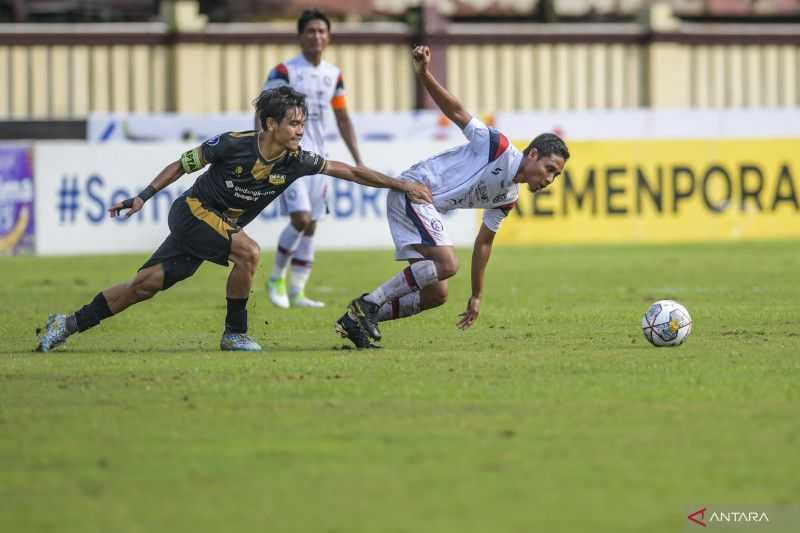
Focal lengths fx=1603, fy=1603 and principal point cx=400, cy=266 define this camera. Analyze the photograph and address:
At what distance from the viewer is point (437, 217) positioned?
981 centimetres

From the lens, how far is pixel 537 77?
39.1m

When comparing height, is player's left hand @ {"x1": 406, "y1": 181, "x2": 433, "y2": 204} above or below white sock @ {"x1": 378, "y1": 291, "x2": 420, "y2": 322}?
above

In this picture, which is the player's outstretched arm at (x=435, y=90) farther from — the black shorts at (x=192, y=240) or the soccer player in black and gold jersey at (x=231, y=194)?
the black shorts at (x=192, y=240)

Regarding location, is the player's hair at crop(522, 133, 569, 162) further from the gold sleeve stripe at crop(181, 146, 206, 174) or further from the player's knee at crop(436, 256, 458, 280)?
the gold sleeve stripe at crop(181, 146, 206, 174)

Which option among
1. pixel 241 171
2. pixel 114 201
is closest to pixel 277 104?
pixel 241 171

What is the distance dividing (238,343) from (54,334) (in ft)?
3.62

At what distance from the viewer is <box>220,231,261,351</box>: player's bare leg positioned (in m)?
9.43

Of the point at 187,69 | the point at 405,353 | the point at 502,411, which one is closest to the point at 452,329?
the point at 405,353

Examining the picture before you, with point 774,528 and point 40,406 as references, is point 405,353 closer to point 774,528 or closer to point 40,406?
point 40,406

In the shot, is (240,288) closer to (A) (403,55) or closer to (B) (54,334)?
(B) (54,334)

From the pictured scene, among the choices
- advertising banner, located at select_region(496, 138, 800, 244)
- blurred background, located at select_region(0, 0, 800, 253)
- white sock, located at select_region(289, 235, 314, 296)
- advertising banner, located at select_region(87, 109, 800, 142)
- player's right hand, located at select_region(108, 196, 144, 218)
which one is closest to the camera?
player's right hand, located at select_region(108, 196, 144, 218)

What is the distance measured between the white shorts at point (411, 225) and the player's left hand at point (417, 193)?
0.26 feet

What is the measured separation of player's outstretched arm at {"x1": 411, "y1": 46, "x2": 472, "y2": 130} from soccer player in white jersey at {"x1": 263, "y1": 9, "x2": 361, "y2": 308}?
12.9 feet

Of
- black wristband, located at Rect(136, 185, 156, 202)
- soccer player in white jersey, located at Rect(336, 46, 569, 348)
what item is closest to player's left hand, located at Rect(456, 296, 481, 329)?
soccer player in white jersey, located at Rect(336, 46, 569, 348)
